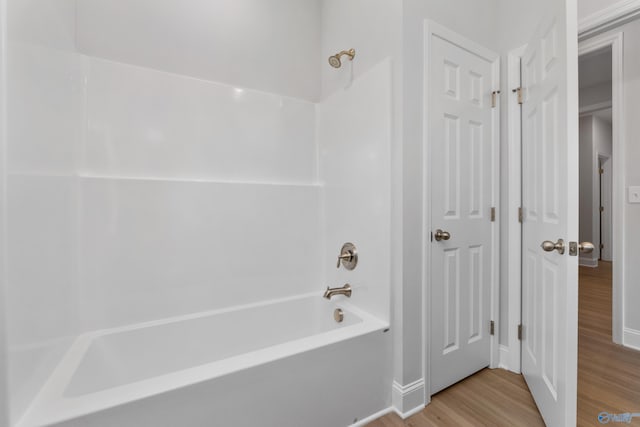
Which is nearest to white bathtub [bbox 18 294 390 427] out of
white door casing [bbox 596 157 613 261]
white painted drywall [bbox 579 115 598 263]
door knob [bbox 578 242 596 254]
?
door knob [bbox 578 242 596 254]

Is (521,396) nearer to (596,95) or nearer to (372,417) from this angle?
(372,417)

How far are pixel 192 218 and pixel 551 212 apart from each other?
6.04 feet

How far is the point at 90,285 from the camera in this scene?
4.78 feet

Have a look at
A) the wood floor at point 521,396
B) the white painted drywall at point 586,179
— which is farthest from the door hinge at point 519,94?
the white painted drywall at point 586,179

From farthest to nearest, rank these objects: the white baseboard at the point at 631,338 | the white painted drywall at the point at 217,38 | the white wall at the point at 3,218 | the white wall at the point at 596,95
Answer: the white wall at the point at 596,95 → the white baseboard at the point at 631,338 → the white painted drywall at the point at 217,38 → the white wall at the point at 3,218

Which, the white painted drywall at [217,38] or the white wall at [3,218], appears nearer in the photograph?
the white wall at [3,218]

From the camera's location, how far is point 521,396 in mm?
1599

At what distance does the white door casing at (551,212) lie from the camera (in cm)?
110

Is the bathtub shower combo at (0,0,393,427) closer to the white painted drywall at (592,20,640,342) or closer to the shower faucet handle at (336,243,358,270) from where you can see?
the shower faucet handle at (336,243,358,270)

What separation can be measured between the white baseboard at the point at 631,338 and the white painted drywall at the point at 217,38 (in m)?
2.93

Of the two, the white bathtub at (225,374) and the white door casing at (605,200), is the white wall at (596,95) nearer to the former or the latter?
the white door casing at (605,200)

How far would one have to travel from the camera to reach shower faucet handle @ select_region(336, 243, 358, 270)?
1.80m

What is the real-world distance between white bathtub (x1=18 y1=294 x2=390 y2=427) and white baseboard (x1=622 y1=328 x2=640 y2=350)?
6.66 ft

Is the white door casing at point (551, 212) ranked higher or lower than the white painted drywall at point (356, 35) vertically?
lower
